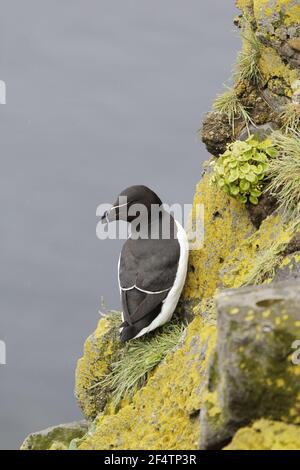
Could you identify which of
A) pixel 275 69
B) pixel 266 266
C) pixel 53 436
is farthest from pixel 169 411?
pixel 275 69

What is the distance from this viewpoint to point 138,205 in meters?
10.6

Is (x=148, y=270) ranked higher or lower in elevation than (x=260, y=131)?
lower

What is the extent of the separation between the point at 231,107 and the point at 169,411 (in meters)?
4.77

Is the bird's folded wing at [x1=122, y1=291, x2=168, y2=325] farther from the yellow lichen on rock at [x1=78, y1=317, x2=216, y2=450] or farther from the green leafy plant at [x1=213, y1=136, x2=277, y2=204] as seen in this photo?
the yellow lichen on rock at [x1=78, y1=317, x2=216, y2=450]

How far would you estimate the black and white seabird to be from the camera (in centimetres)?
1027

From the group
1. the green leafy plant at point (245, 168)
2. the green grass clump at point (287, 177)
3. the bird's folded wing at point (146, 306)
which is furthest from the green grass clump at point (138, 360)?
the green grass clump at point (287, 177)

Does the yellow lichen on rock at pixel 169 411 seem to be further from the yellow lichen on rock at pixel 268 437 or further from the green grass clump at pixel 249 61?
the green grass clump at pixel 249 61

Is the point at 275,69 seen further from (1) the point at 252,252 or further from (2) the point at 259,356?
(2) the point at 259,356

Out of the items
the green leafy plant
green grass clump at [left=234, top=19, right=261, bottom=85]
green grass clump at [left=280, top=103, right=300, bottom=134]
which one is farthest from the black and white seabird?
green grass clump at [left=234, top=19, right=261, bottom=85]

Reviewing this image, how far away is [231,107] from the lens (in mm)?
11078

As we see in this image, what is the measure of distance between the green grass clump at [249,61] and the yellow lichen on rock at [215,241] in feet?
4.50

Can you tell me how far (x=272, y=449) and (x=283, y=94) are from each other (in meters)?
6.16

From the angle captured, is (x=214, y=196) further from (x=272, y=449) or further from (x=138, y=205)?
(x=272, y=449)

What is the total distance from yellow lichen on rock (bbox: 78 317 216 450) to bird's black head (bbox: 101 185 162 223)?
2.61 m
